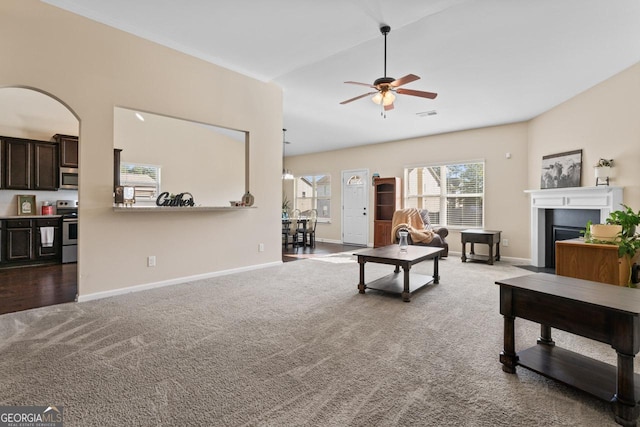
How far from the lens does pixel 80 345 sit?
90.5 inches

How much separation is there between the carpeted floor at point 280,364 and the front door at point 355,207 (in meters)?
4.89

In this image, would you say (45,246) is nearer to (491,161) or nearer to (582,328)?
(582,328)

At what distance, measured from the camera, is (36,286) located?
158 inches

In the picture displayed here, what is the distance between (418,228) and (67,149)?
694 cm

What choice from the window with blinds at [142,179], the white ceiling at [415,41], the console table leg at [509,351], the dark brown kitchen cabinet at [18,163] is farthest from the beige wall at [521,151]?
the dark brown kitchen cabinet at [18,163]

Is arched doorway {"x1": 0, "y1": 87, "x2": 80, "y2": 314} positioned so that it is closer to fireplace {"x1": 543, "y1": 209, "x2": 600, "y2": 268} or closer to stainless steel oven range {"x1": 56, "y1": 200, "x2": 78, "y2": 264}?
stainless steel oven range {"x1": 56, "y1": 200, "x2": 78, "y2": 264}

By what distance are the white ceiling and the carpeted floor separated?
2858mm

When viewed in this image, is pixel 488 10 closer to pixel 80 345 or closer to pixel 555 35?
pixel 555 35

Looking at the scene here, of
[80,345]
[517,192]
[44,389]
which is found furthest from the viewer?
[517,192]

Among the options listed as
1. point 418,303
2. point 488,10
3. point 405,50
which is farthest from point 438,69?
point 418,303

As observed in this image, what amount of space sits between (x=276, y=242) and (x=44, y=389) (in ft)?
12.1

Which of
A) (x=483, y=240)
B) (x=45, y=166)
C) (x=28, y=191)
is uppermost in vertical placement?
(x=45, y=166)

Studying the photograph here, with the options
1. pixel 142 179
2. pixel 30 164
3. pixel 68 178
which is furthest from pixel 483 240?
pixel 30 164

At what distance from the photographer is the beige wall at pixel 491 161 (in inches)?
235
